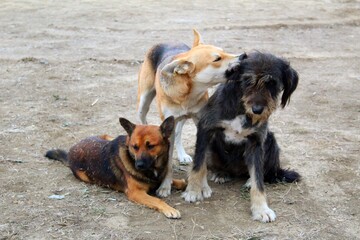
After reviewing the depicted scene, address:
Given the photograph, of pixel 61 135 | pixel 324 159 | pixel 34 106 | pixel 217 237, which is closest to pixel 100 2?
pixel 34 106

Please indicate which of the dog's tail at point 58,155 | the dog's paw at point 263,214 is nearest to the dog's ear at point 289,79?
the dog's paw at point 263,214

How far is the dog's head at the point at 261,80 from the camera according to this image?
4.73m

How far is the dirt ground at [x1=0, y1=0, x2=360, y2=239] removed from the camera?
16.0 ft

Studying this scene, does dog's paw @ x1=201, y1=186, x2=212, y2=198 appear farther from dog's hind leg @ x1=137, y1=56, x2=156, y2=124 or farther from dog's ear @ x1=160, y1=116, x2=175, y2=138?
dog's hind leg @ x1=137, y1=56, x2=156, y2=124

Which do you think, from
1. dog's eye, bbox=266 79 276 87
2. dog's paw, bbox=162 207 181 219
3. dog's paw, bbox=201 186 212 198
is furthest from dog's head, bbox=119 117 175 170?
dog's eye, bbox=266 79 276 87

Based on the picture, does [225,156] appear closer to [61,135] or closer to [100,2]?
[61,135]

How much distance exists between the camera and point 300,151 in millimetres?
6703

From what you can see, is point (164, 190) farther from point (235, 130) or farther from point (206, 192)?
point (235, 130)

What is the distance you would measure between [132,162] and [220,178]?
107 cm

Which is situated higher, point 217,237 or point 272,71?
point 272,71

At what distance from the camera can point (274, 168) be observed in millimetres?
5742

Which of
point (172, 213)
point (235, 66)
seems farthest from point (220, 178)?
point (235, 66)

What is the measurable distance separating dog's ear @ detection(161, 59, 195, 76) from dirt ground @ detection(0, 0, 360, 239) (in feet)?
4.21

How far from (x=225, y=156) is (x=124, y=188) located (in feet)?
3.59
